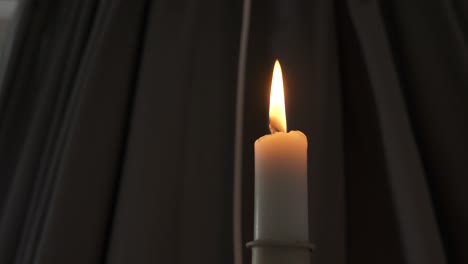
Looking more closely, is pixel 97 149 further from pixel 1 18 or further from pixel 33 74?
pixel 1 18

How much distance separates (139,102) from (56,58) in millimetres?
211

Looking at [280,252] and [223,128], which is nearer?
[280,252]

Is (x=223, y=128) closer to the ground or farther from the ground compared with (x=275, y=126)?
farther from the ground

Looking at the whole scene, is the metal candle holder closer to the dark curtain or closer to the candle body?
the candle body

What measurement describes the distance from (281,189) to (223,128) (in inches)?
15.4

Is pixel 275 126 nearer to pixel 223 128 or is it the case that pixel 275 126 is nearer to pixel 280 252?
pixel 280 252

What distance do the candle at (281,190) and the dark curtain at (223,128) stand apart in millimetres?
283

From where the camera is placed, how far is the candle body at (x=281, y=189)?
0.21 m

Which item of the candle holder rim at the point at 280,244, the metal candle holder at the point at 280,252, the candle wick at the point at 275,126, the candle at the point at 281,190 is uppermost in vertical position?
the candle wick at the point at 275,126

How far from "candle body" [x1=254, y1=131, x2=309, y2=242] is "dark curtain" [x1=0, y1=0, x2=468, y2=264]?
283 millimetres

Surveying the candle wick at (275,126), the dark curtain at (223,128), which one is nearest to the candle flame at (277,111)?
the candle wick at (275,126)

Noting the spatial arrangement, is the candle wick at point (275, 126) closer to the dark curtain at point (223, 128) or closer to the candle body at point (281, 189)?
the candle body at point (281, 189)

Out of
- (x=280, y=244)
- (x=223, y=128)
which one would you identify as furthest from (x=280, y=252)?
(x=223, y=128)

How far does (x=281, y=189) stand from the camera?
22 centimetres
